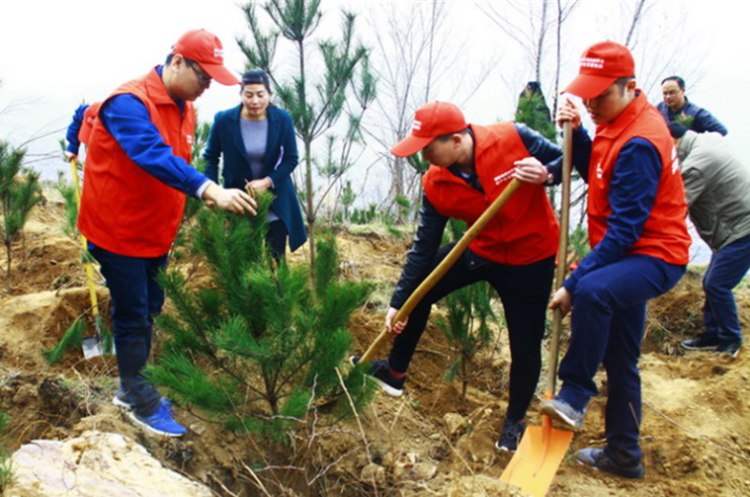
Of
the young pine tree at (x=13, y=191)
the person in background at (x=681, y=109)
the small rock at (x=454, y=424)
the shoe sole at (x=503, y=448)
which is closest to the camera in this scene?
the shoe sole at (x=503, y=448)

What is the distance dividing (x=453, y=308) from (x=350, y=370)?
96cm

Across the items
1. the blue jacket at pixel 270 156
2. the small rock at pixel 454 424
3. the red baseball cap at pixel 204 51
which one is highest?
the red baseball cap at pixel 204 51

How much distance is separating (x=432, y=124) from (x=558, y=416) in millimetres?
1208

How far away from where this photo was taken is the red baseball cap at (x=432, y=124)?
2.46 metres

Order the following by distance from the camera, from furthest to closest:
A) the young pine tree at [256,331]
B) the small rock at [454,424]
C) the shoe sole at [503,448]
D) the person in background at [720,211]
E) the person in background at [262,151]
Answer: the person in background at [720,211] → the person in background at [262,151] → the small rock at [454,424] → the shoe sole at [503,448] → the young pine tree at [256,331]

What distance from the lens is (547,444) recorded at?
2578 mm

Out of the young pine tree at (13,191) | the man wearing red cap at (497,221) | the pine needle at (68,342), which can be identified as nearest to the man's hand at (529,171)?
the man wearing red cap at (497,221)

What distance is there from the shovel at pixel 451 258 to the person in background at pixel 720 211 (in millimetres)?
2160

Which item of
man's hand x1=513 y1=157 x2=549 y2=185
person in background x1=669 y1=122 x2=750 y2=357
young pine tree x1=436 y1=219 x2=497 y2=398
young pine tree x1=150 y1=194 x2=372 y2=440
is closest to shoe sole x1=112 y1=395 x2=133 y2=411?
young pine tree x1=150 y1=194 x2=372 y2=440

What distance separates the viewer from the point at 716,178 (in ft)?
13.5

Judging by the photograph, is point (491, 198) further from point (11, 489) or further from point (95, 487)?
point (11, 489)

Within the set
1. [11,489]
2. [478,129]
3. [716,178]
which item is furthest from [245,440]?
[716,178]

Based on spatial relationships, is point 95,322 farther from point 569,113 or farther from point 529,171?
point 569,113

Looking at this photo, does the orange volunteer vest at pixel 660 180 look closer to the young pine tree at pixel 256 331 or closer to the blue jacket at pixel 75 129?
the young pine tree at pixel 256 331
